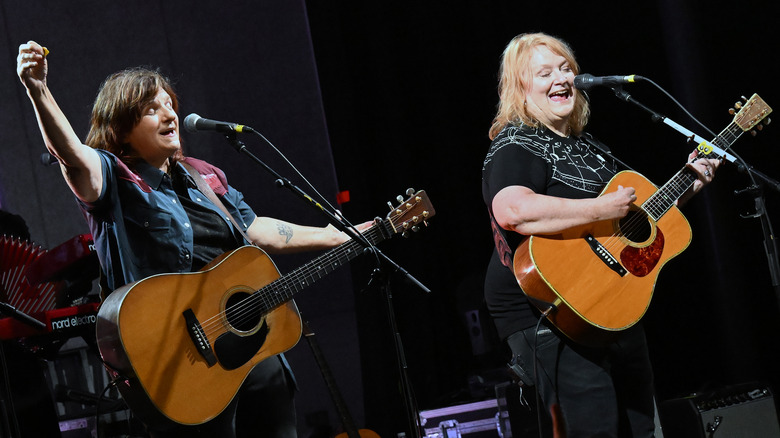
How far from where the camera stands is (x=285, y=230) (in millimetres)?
3371

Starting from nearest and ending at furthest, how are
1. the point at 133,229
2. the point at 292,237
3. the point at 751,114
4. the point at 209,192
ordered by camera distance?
the point at 133,229
the point at 209,192
the point at 292,237
the point at 751,114

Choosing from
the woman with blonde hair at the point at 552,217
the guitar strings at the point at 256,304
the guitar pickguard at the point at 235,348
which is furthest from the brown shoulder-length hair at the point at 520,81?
the guitar pickguard at the point at 235,348

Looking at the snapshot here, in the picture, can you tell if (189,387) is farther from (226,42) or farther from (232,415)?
(226,42)

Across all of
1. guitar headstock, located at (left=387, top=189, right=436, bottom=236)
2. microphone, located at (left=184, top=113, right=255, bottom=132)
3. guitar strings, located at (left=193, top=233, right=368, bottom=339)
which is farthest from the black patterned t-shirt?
microphone, located at (left=184, top=113, right=255, bottom=132)

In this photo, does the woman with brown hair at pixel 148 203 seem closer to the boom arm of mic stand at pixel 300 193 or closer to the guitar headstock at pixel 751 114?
the boom arm of mic stand at pixel 300 193

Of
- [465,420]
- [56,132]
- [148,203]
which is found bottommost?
[465,420]

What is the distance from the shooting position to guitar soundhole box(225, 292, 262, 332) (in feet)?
9.46

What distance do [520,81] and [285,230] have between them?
1.17 metres

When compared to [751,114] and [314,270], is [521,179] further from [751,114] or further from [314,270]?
[751,114]

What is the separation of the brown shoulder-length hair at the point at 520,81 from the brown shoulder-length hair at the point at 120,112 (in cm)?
140

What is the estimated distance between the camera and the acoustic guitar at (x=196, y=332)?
2584mm

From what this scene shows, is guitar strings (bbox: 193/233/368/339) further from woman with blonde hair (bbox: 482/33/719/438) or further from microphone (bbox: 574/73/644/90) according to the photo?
microphone (bbox: 574/73/644/90)

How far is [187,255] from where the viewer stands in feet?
9.22

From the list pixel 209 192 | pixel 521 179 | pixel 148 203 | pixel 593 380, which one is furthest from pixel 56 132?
pixel 593 380
